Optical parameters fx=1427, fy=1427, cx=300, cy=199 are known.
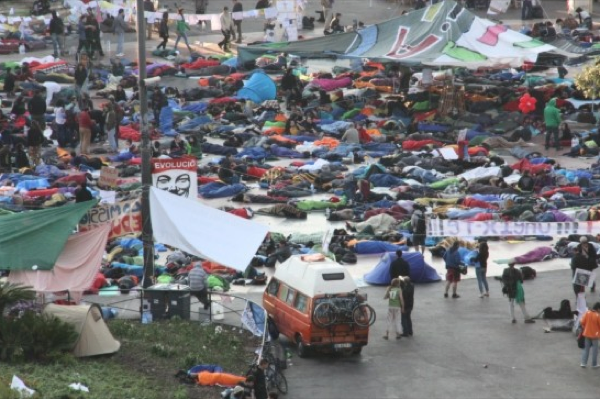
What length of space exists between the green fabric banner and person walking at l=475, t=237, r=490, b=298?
303 inches

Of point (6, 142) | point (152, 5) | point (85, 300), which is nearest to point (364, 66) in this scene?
point (152, 5)

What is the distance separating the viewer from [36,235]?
980 inches

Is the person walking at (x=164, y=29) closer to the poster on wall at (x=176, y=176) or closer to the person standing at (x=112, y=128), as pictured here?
the person standing at (x=112, y=128)

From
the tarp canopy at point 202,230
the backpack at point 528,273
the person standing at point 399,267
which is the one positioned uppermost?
the tarp canopy at point 202,230

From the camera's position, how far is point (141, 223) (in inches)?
1024

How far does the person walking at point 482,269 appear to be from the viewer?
27.9 metres

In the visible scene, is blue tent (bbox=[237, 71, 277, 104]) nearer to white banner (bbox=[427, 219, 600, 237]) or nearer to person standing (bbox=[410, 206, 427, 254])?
person standing (bbox=[410, 206, 427, 254])

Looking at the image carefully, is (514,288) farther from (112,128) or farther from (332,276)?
(112,128)

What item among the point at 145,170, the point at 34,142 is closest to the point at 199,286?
the point at 145,170

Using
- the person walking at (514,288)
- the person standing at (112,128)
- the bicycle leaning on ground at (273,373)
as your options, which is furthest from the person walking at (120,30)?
the bicycle leaning on ground at (273,373)

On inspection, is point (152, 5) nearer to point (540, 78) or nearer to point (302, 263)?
point (540, 78)

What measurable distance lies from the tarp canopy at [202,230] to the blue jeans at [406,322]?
9.51ft

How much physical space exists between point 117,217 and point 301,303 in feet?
12.6

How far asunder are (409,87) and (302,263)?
23.4 meters
